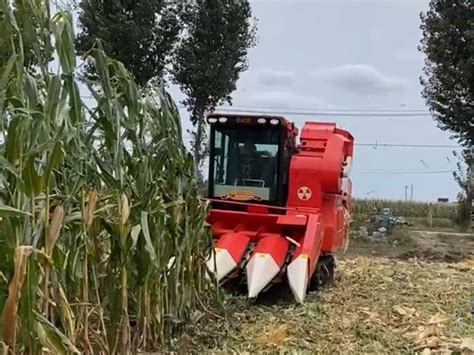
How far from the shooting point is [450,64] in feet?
47.9

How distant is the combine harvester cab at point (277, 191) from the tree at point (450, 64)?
8.54m

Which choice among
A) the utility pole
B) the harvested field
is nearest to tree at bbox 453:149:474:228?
the utility pole

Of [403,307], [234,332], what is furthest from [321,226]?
[234,332]

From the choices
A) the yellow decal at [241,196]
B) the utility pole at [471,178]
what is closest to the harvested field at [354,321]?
the yellow decal at [241,196]

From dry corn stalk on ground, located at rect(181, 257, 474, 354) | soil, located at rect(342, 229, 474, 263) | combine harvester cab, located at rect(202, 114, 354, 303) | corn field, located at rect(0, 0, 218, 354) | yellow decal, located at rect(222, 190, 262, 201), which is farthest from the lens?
soil, located at rect(342, 229, 474, 263)

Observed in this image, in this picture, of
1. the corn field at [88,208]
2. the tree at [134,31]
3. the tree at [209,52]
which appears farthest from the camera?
the tree at [209,52]

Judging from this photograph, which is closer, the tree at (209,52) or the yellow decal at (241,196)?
the yellow decal at (241,196)

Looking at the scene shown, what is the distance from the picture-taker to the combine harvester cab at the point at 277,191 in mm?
5742

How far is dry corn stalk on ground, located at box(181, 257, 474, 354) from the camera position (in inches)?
167

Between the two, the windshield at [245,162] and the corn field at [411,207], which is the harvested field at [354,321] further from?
the corn field at [411,207]

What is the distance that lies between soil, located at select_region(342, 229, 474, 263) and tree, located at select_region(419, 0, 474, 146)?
2.57 meters

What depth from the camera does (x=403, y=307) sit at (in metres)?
5.38

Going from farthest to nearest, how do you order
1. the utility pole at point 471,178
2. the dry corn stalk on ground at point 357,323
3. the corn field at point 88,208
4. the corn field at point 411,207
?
the corn field at point 411,207
the utility pole at point 471,178
the dry corn stalk on ground at point 357,323
the corn field at point 88,208

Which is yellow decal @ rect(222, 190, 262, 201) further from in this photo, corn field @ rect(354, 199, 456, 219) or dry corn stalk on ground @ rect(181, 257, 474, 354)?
corn field @ rect(354, 199, 456, 219)
